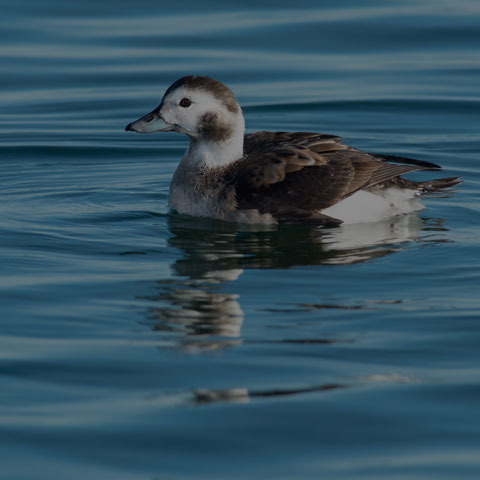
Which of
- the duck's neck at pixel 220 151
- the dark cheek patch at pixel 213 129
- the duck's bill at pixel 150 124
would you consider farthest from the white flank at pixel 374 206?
the duck's bill at pixel 150 124

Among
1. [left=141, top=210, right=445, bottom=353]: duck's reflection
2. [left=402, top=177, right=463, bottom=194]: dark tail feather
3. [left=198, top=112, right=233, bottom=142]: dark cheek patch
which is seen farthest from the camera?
[left=402, top=177, right=463, bottom=194]: dark tail feather

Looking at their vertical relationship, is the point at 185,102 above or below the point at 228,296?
above

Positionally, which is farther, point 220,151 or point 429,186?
point 429,186

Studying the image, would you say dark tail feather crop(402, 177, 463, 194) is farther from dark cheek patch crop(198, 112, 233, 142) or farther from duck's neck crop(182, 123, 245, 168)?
dark cheek patch crop(198, 112, 233, 142)

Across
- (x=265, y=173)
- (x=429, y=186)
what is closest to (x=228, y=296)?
(x=265, y=173)

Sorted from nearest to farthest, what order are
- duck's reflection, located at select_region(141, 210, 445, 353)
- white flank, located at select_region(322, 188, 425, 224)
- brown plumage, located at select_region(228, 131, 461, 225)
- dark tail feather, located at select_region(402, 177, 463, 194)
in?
1. duck's reflection, located at select_region(141, 210, 445, 353)
2. brown plumage, located at select_region(228, 131, 461, 225)
3. white flank, located at select_region(322, 188, 425, 224)
4. dark tail feather, located at select_region(402, 177, 463, 194)

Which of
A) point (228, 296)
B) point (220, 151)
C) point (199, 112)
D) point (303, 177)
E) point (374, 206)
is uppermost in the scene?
point (199, 112)

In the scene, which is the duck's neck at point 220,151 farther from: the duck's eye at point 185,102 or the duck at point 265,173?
the duck's eye at point 185,102

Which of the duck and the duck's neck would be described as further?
the duck's neck

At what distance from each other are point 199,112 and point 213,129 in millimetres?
201

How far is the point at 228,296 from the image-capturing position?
8.17m

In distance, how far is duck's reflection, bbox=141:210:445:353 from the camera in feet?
24.9

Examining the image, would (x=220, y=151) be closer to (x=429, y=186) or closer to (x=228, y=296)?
(x=429, y=186)

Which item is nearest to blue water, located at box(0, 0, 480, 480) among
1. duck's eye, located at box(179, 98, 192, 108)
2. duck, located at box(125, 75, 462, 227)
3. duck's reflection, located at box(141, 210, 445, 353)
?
duck's reflection, located at box(141, 210, 445, 353)
